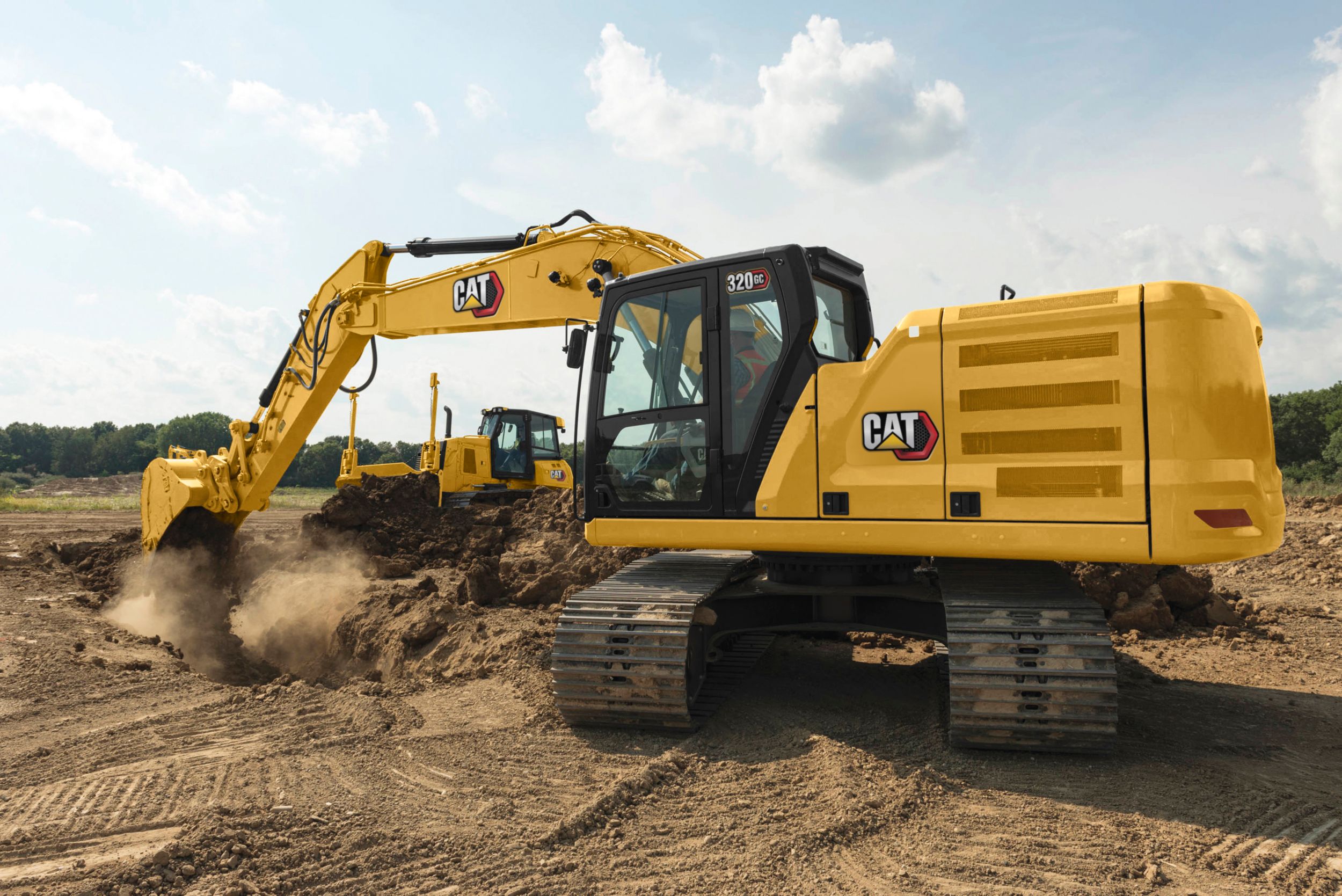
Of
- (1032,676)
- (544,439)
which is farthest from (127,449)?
(1032,676)

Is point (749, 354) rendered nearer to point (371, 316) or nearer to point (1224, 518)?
point (1224, 518)

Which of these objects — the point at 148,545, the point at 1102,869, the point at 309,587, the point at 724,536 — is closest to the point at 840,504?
the point at 724,536

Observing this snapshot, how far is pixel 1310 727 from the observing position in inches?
205

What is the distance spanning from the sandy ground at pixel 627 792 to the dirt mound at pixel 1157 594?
166cm

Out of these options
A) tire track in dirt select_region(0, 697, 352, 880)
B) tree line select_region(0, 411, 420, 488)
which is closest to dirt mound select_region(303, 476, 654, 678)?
tire track in dirt select_region(0, 697, 352, 880)

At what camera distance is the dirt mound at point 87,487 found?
4088cm

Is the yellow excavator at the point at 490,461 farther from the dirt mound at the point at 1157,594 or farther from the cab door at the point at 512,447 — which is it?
the dirt mound at the point at 1157,594

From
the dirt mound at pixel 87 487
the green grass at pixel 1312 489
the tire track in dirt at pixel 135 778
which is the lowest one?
the tire track in dirt at pixel 135 778

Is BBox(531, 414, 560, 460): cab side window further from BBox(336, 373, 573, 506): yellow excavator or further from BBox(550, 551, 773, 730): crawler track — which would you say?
BBox(550, 551, 773, 730): crawler track

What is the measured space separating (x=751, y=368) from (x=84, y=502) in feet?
120

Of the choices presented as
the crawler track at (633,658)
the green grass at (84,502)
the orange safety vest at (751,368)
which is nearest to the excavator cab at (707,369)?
the orange safety vest at (751,368)

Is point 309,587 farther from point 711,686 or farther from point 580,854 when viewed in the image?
point 580,854

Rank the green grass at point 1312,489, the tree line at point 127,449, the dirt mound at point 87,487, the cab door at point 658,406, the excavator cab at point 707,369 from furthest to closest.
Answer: the tree line at point 127,449 → the dirt mound at point 87,487 → the green grass at point 1312,489 → the cab door at point 658,406 → the excavator cab at point 707,369

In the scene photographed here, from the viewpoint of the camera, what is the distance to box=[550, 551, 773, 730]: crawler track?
15.5ft
